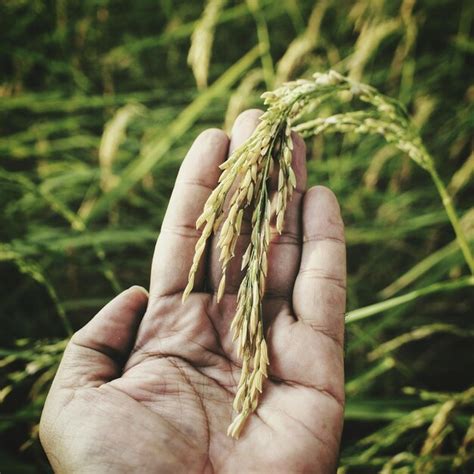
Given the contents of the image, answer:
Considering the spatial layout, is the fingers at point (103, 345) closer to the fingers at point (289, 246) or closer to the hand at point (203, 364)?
the hand at point (203, 364)

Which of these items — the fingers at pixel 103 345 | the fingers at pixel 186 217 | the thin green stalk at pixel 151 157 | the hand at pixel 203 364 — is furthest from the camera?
the thin green stalk at pixel 151 157

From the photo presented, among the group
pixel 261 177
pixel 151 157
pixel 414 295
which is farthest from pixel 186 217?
pixel 414 295

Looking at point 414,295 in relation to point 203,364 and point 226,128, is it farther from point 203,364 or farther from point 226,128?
point 226,128

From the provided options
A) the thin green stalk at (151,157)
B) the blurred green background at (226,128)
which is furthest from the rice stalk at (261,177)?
the thin green stalk at (151,157)

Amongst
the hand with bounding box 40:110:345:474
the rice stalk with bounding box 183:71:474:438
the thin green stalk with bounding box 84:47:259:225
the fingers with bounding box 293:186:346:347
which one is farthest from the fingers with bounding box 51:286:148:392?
the thin green stalk with bounding box 84:47:259:225

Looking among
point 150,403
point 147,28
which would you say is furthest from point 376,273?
point 147,28

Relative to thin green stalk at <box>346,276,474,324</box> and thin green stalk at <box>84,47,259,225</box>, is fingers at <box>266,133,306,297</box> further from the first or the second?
thin green stalk at <box>84,47,259,225</box>
